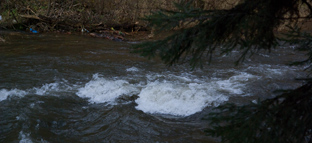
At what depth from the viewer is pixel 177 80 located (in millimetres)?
8047

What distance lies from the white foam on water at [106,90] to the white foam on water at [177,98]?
18.3 inches

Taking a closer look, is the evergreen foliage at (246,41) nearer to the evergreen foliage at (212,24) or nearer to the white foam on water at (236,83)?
the evergreen foliage at (212,24)

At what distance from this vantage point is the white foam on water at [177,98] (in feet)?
20.3

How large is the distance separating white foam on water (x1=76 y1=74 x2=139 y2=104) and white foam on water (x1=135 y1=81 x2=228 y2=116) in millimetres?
465

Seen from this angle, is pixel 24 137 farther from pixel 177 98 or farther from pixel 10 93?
pixel 177 98

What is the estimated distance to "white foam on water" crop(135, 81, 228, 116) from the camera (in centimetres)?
618

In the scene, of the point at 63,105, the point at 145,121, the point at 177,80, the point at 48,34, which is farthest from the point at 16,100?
the point at 48,34

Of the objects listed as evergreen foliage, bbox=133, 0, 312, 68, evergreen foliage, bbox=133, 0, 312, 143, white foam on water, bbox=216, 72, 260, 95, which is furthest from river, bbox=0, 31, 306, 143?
evergreen foliage, bbox=133, 0, 312, 68

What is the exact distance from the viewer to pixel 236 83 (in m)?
7.82

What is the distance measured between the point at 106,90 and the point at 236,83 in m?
3.70

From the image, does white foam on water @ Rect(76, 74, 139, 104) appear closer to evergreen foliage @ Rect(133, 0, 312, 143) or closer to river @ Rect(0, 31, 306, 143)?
river @ Rect(0, 31, 306, 143)

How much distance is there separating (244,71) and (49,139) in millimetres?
6590

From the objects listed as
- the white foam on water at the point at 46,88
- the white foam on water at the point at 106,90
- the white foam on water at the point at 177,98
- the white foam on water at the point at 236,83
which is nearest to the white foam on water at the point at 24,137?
the white foam on water at the point at 106,90

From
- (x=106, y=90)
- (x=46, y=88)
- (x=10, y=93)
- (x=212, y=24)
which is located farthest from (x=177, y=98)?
(x=212, y=24)
